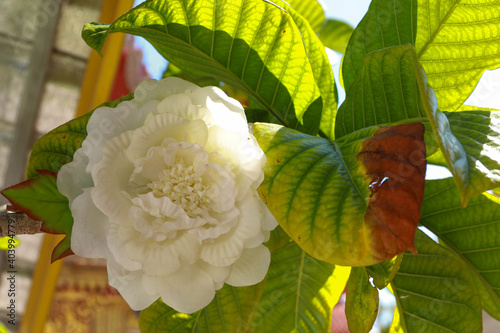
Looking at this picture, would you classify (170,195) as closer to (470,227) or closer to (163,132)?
(163,132)

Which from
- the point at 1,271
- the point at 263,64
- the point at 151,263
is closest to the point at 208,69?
the point at 263,64

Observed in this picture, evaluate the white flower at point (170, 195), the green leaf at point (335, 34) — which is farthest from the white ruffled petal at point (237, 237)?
the green leaf at point (335, 34)

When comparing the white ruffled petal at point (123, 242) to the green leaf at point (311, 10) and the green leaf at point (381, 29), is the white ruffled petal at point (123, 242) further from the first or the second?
the green leaf at point (311, 10)

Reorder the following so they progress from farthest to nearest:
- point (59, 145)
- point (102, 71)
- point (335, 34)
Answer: point (102, 71)
point (335, 34)
point (59, 145)

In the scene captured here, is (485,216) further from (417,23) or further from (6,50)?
(6,50)

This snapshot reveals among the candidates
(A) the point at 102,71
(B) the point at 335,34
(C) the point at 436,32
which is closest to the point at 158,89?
(C) the point at 436,32

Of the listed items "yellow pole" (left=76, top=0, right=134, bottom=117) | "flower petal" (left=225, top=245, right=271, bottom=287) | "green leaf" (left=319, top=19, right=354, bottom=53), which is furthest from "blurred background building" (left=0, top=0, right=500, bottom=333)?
"flower petal" (left=225, top=245, right=271, bottom=287)
